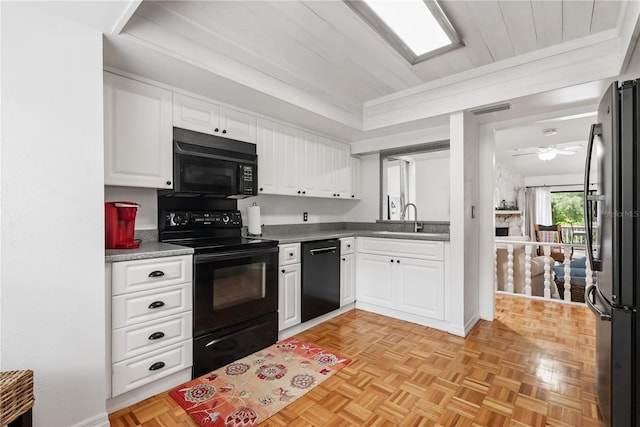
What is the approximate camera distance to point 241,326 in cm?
239

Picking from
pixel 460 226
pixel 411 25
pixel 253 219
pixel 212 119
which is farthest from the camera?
pixel 253 219

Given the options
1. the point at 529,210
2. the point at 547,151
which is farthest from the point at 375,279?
the point at 529,210

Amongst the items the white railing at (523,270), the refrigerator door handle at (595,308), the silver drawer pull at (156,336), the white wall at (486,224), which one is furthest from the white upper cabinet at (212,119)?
the white railing at (523,270)

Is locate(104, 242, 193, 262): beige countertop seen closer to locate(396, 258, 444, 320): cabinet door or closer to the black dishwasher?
the black dishwasher

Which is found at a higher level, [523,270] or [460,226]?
[460,226]

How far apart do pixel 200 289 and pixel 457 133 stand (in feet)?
8.55

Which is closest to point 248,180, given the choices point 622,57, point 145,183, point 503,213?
point 145,183

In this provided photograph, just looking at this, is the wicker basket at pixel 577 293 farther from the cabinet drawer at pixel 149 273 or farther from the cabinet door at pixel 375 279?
the cabinet drawer at pixel 149 273

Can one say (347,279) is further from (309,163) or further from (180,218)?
(180,218)

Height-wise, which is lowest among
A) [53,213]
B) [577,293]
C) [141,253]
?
[577,293]

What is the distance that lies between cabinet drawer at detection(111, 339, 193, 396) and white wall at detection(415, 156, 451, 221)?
286cm

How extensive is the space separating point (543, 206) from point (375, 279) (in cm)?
823

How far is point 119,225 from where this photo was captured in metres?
2.04

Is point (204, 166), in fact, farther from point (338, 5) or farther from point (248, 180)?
point (338, 5)
